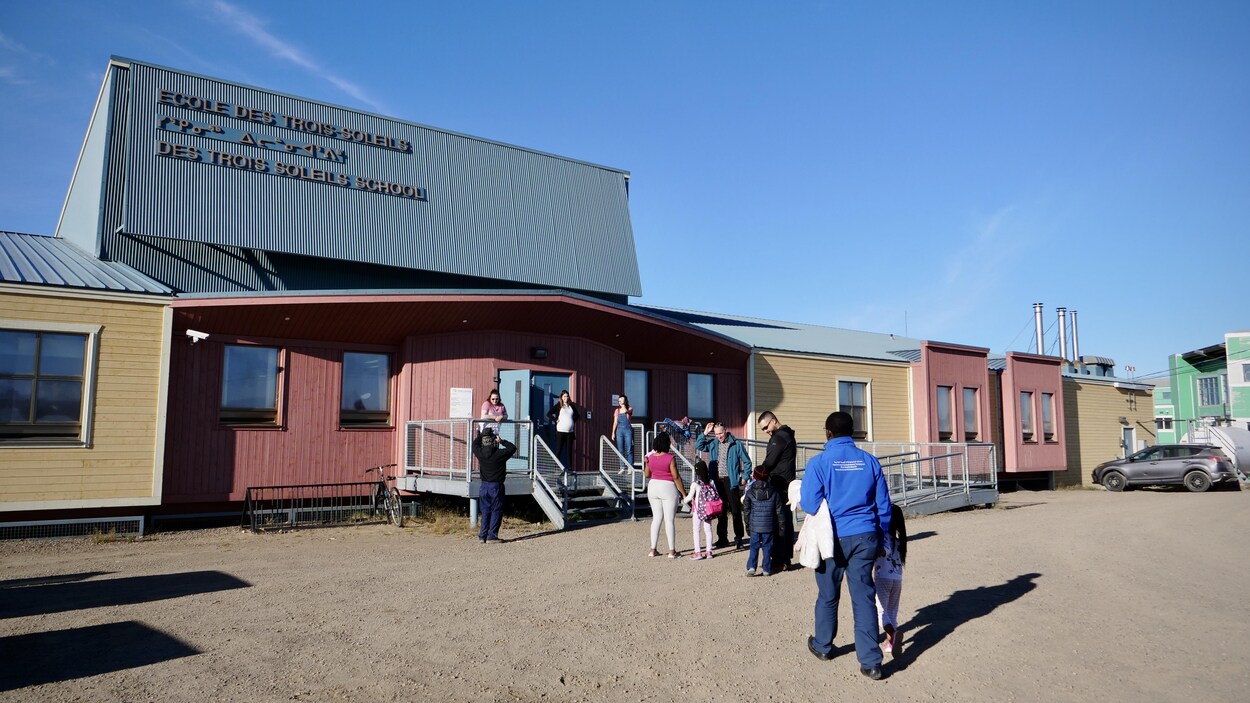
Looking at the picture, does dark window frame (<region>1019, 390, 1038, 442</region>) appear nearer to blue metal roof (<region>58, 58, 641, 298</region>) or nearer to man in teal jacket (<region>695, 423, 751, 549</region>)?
blue metal roof (<region>58, 58, 641, 298</region>)

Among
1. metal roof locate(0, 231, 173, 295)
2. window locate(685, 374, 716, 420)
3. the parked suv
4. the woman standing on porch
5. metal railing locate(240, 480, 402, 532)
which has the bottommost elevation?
metal railing locate(240, 480, 402, 532)

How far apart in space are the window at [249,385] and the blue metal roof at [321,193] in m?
2.18

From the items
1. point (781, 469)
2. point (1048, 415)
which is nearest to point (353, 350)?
point (781, 469)

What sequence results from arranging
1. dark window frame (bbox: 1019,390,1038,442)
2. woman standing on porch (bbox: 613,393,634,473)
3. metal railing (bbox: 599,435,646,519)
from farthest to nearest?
1. dark window frame (bbox: 1019,390,1038,442)
2. woman standing on porch (bbox: 613,393,634,473)
3. metal railing (bbox: 599,435,646,519)

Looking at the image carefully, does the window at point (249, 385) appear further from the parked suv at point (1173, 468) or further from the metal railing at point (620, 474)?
the parked suv at point (1173, 468)

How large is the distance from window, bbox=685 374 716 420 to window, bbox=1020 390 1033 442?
1080 centimetres

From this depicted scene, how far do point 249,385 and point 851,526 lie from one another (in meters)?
12.0

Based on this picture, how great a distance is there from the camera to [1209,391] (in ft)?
138

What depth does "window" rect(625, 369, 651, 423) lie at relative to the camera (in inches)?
754

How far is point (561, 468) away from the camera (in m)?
13.8

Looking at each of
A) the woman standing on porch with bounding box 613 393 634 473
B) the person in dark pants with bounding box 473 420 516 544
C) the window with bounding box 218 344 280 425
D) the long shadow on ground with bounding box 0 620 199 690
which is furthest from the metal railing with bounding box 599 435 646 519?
the long shadow on ground with bounding box 0 620 199 690

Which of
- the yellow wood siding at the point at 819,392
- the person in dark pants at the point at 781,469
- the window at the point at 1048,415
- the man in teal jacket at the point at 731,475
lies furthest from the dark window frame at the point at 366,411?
the window at the point at 1048,415

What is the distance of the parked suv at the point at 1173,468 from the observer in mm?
23016

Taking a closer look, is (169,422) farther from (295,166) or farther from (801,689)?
(801,689)
